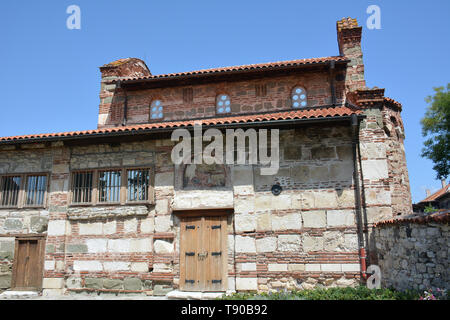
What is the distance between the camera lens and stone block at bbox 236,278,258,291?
8016mm

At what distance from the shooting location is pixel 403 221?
249 inches

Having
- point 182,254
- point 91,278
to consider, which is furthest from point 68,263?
point 182,254

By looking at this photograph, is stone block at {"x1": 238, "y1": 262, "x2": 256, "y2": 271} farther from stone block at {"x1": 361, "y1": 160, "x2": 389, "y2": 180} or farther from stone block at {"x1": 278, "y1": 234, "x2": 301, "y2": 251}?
stone block at {"x1": 361, "y1": 160, "x2": 389, "y2": 180}

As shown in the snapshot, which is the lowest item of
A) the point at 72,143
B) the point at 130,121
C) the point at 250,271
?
the point at 250,271

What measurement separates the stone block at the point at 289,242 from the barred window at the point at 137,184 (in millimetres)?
3659

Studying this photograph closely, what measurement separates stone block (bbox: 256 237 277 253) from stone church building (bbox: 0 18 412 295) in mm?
33

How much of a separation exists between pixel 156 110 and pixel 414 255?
365 inches

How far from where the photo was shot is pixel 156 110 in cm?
1234

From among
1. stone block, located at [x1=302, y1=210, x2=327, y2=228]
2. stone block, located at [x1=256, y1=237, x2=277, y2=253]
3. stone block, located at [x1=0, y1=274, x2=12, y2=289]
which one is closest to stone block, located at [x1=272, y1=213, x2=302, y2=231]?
stone block, located at [x1=302, y1=210, x2=327, y2=228]

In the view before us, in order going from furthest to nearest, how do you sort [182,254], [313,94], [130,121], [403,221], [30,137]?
[130,121] < [313,94] < [30,137] < [182,254] < [403,221]

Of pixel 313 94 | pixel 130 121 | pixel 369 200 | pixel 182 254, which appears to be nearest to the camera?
pixel 369 200

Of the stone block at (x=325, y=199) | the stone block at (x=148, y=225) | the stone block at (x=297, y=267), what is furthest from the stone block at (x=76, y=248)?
the stone block at (x=325, y=199)
